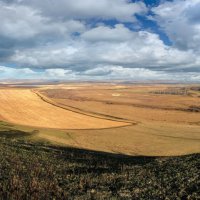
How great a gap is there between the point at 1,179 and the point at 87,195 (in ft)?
15.8

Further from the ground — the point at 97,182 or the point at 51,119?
the point at 97,182

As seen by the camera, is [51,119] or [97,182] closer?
[97,182]

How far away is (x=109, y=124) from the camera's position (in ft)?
222

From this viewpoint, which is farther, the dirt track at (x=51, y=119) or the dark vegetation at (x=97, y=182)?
the dirt track at (x=51, y=119)

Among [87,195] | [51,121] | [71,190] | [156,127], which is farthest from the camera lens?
[51,121]

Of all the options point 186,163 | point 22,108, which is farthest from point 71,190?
point 22,108

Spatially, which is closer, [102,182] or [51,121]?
[102,182]

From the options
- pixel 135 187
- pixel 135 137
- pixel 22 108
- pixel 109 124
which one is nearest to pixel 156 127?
pixel 109 124

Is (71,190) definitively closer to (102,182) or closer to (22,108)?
(102,182)

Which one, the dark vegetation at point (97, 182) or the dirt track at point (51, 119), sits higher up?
the dark vegetation at point (97, 182)

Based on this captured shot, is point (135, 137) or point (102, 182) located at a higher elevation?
point (102, 182)

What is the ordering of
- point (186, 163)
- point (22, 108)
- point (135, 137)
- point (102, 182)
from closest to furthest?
point (102, 182), point (186, 163), point (135, 137), point (22, 108)

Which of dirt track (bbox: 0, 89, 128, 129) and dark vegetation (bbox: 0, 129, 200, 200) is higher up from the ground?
dark vegetation (bbox: 0, 129, 200, 200)

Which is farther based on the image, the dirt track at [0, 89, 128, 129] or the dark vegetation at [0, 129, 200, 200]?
the dirt track at [0, 89, 128, 129]
